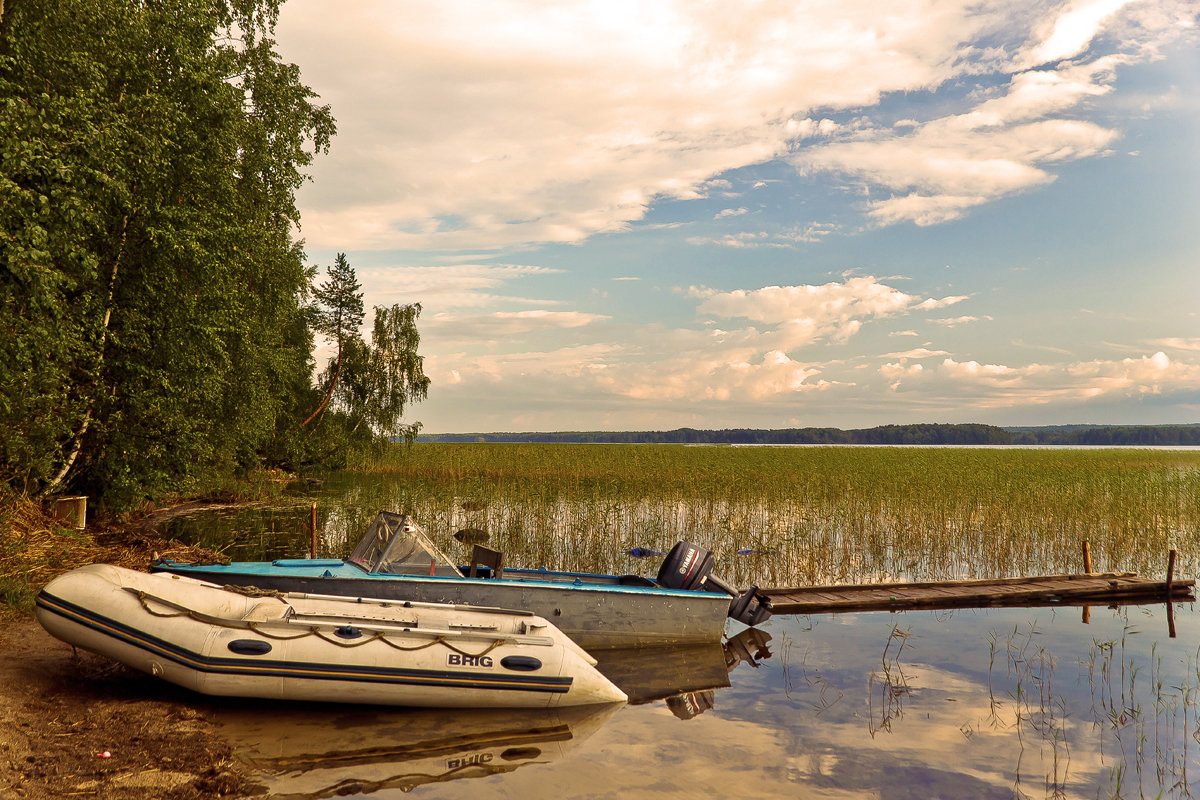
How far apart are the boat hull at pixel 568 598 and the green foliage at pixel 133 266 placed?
13.6ft

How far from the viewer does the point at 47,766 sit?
452 centimetres

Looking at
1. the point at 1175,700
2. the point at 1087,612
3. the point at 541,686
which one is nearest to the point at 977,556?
the point at 1087,612

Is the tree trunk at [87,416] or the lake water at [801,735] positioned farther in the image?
the tree trunk at [87,416]

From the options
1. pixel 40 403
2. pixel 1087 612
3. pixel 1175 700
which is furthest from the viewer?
pixel 1087 612

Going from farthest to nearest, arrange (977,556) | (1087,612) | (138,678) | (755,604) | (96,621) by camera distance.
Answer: (977,556) < (1087,612) < (755,604) < (138,678) < (96,621)

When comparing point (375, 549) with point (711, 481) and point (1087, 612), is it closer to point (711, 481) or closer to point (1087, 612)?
point (1087, 612)

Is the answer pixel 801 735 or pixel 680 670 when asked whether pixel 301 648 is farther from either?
pixel 801 735

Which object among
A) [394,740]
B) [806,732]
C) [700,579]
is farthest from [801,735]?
[394,740]

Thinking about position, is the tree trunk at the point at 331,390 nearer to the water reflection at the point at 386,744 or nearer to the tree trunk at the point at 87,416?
the tree trunk at the point at 87,416

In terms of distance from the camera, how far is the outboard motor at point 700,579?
8.69m

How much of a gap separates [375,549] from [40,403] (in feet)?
18.7

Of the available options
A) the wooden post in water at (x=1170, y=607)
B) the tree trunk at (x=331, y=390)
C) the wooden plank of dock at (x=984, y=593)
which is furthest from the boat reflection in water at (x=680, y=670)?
the tree trunk at (x=331, y=390)

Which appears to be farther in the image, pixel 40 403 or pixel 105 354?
pixel 105 354

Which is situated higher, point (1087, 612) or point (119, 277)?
point (119, 277)
